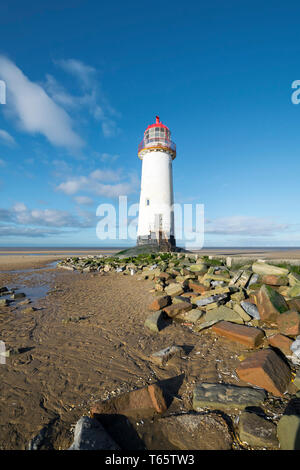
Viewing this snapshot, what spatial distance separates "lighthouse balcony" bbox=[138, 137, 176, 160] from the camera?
23.2m

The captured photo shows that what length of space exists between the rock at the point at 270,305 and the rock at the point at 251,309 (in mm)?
86

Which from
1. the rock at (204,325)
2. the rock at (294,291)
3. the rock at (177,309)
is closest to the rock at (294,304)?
the rock at (294,291)

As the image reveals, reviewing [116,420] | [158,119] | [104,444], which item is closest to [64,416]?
[116,420]

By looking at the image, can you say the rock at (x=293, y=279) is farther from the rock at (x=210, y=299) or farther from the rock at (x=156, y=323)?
Answer: the rock at (x=156, y=323)

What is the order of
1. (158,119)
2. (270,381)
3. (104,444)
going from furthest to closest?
(158,119), (270,381), (104,444)

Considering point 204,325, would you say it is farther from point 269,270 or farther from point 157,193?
point 157,193

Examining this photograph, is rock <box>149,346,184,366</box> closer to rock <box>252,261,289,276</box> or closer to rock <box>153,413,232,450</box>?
rock <box>153,413,232,450</box>

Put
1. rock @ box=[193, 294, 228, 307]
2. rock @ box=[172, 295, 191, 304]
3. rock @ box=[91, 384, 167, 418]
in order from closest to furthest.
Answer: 1. rock @ box=[91, 384, 167, 418]
2. rock @ box=[193, 294, 228, 307]
3. rock @ box=[172, 295, 191, 304]

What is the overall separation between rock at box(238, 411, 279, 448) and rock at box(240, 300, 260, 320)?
2950 mm

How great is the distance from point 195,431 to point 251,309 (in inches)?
136

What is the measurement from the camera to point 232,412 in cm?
268

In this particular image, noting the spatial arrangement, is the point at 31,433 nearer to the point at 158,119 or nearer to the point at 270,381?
the point at 270,381

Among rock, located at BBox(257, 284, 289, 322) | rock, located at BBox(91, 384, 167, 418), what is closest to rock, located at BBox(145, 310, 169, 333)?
rock, located at BBox(257, 284, 289, 322)

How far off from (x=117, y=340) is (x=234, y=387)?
2.67 meters
